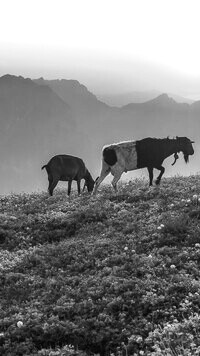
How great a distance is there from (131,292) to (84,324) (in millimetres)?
1441

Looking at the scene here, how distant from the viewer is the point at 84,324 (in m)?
10.4

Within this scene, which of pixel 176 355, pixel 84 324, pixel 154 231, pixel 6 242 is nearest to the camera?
pixel 176 355

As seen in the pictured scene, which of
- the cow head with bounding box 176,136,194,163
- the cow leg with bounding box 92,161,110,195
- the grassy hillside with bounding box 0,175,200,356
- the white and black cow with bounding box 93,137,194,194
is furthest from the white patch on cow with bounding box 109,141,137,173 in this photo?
the grassy hillside with bounding box 0,175,200,356

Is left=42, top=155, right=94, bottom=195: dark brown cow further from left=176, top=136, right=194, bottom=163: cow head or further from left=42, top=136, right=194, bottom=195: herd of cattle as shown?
left=176, top=136, right=194, bottom=163: cow head

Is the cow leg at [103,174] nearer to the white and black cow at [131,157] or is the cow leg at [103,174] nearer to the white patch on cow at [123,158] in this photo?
the white and black cow at [131,157]

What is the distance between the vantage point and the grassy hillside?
9891mm

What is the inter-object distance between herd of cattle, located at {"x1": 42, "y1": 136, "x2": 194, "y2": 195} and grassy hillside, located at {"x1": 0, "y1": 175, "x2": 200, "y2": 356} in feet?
13.4

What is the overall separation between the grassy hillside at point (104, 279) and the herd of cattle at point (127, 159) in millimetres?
4088

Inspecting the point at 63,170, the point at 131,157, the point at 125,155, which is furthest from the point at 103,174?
the point at 63,170

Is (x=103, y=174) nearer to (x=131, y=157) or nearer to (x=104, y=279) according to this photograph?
(x=131, y=157)

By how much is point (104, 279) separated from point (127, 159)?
469 inches

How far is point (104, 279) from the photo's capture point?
12.2 m

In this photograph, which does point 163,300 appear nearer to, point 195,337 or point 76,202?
point 195,337

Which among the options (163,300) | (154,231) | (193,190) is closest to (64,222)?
(154,231)
